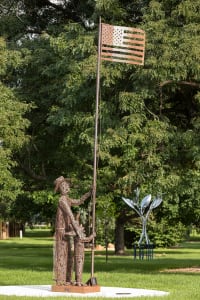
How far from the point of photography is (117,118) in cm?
2483

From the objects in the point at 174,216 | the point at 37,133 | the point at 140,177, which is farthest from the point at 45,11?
the point at 174,216

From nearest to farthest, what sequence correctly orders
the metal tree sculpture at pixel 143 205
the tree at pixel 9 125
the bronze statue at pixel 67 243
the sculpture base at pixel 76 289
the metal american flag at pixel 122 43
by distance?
the sculpture base at pixel 76 289 → the bronze statue at pixel 67 243 → the metal american flag at pixel 122 43 → the tree at pixel 9 125 → the metal tree sculpture at pixel 143 205

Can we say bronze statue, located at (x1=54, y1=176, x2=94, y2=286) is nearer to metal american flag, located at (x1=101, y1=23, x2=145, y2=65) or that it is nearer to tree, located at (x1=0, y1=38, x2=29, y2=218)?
metal american flag, located at (x1=101, y1=23, x2=145, y2=65)

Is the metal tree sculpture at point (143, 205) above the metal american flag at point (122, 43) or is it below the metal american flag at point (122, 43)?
below

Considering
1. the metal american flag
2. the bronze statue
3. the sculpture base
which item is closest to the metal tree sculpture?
the metal american flag

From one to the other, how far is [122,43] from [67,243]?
4.76 m

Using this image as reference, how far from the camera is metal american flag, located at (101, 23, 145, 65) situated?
63.5ft

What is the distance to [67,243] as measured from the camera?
714 inches

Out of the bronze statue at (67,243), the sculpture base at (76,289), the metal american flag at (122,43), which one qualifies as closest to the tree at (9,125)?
the metal american flag at (122,43)

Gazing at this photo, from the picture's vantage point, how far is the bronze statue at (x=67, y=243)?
17766 millimetres

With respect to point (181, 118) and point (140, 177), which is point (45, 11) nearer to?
point (181, 118)

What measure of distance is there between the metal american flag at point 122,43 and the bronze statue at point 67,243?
339cm

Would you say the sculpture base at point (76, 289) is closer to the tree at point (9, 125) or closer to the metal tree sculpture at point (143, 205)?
the tree at point (9, 125)

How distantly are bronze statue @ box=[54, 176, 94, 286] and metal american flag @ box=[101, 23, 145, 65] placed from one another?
134 inches
